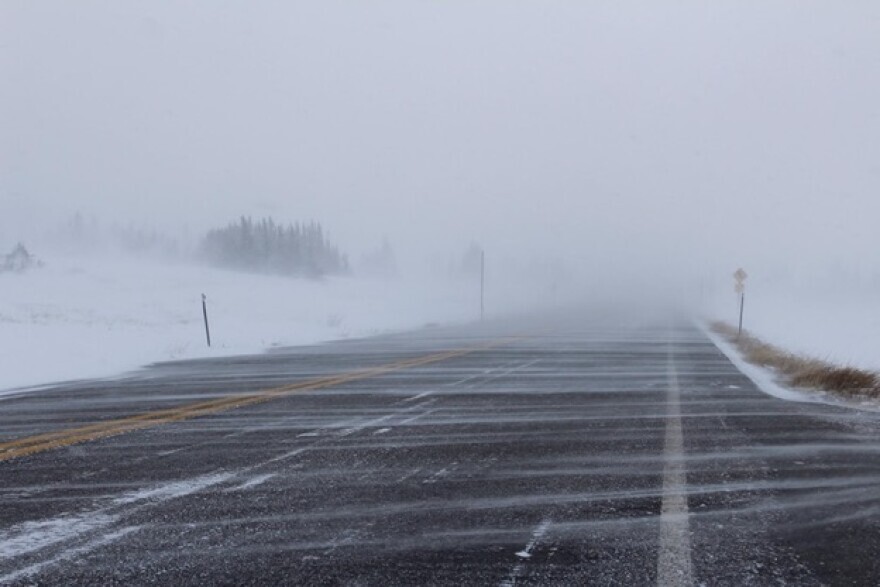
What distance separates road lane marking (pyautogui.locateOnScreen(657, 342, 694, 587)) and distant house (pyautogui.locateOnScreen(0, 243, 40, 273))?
98.9 m

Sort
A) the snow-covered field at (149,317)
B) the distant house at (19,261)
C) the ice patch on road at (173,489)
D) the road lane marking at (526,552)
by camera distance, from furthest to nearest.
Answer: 1. the distant house at (19,261)
2. the snow-covered field at (149,317)
3. the ice patch on road at (173,489)
4. the road lane marking at (526,552)

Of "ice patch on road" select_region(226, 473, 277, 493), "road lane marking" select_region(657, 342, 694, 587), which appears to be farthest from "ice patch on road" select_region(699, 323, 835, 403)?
"ice patch on road" select_region(226, 473, 277, 493)

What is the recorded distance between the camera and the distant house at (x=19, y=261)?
9194 cm

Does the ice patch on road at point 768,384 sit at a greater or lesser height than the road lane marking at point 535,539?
lesser

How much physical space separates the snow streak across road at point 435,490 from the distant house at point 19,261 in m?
94.2

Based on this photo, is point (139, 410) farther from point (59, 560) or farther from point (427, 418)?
point (59, 560)

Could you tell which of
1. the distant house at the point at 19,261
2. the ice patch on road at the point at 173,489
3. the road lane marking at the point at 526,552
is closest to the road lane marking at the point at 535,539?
the road lane marking at the point at 526,552

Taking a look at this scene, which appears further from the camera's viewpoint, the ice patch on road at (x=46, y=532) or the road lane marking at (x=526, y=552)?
the ice patch on road at (x=46, y=532)

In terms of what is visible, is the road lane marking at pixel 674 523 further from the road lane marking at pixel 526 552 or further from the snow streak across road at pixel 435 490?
the road lane marking at pixel 526 552

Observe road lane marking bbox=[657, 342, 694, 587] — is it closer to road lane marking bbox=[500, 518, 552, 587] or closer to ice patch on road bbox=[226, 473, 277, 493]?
road lane marking bbox=[500, 518, 552, 587]

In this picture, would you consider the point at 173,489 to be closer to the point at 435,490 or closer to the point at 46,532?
the point at 46,532

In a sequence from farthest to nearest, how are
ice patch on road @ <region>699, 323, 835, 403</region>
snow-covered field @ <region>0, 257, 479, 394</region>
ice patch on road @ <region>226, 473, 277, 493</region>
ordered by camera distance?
snow-covered field @ <region>0, 257, 479, 394</region>, ice patch on road @ <region>699, 323, 835, 403</region>, ice patch on road @ <region>226, 473, 277, 493</region>

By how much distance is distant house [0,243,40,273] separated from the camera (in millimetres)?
91944

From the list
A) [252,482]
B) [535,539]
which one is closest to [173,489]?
[252,482]
